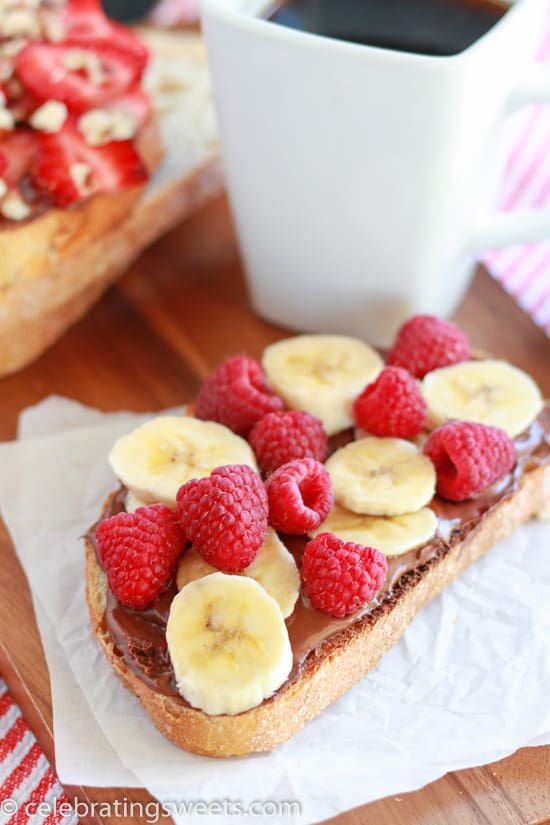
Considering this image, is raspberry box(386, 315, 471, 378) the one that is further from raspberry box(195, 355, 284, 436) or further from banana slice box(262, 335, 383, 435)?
raspberry box(195, 355, 284, 436)

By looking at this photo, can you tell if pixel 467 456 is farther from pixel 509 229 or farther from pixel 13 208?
pixel 13 208

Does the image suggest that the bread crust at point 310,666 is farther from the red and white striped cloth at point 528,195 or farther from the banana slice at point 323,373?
the red and white striped cloth at point 528,195

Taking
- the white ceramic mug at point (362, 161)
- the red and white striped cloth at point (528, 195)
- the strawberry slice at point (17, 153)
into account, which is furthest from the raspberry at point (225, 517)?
the red and white striped cloth at point (528, 195)

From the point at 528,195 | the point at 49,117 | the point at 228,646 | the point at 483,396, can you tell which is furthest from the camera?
the point at 528,195

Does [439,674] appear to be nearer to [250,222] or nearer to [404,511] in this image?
[404,511]

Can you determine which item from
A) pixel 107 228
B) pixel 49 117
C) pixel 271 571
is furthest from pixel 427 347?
pixel 49 117

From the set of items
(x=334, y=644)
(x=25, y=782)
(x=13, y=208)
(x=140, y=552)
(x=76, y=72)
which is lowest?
(x=25, y=782)

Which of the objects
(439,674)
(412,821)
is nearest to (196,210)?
(439,674)
